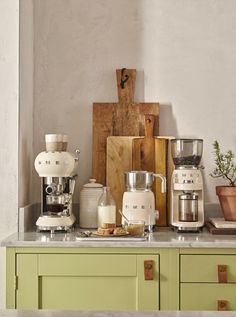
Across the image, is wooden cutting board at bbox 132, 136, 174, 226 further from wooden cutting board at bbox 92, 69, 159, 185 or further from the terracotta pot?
the terracotta pot

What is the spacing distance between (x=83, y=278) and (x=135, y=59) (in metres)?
1.25

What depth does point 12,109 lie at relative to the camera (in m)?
2.72

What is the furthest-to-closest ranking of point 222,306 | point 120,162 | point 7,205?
point 120,162 → point 7,205 → point 222,306

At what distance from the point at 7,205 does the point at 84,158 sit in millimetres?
518

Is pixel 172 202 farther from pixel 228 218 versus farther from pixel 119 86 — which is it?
pixel 119 86

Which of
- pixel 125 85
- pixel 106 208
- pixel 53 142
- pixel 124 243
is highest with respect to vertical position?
pixel 125 85

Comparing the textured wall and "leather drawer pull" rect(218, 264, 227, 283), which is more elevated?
the textured wall

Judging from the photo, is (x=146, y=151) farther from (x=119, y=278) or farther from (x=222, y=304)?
(x=222, y=304)

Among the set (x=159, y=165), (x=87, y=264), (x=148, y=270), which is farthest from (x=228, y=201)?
(x=87, y=264)

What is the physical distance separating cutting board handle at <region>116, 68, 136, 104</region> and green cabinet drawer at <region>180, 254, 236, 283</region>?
0.97 metres

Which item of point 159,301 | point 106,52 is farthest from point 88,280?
point 106,52

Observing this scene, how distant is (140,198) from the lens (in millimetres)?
2643

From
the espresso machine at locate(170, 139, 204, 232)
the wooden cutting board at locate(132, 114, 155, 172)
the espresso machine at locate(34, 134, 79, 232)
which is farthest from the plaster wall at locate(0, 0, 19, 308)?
the espresso machine at locate(170, 139, 204, 232)

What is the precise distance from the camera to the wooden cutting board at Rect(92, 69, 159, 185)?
2.96 m
